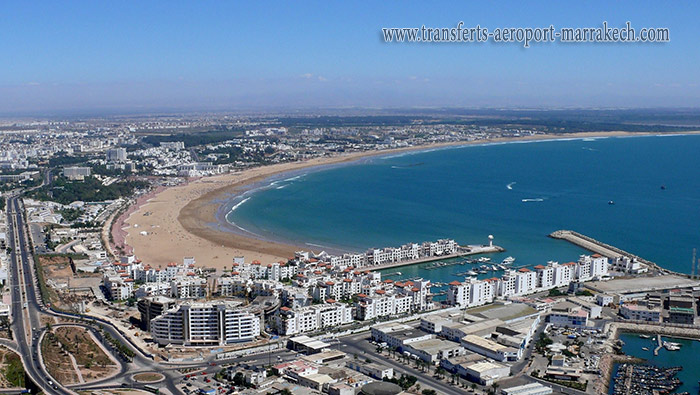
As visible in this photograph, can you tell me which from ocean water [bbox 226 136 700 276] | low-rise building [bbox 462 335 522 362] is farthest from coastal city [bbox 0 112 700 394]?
ocean water [bbox 226 136 700 276]

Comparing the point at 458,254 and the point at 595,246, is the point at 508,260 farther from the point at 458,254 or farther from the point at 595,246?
the point at 595,246

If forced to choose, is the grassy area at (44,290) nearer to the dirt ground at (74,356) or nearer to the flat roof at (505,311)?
the dirt ground at (74,356)

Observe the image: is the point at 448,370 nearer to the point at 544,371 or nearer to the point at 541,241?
the point at 544,371

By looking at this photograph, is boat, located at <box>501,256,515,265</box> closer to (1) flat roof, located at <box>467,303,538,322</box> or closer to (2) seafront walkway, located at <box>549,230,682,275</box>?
(2) seafront walkway, located at <box>549,230,682,275</box>

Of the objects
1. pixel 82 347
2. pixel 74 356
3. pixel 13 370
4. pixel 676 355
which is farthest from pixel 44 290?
pixel 676 355

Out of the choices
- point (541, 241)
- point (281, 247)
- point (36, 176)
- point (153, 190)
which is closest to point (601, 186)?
point (541, 241)

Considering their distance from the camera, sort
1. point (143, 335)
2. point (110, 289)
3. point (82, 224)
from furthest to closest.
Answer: point (82, 224), point (110, 289), point (143, 335)
